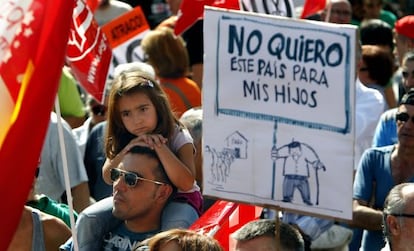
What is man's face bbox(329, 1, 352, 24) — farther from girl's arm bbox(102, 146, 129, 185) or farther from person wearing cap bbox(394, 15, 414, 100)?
girl's arm bbox(102, 146, 129, 185)

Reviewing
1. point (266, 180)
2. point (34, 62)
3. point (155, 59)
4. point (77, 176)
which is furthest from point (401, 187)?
point (155, 59)

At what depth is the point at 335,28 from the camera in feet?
16.4

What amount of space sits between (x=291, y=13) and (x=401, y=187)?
2937 mm

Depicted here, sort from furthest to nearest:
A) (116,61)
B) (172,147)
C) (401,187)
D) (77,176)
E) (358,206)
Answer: (116,61) → (77,176) → (358,206) → (172,147) → (401,187)

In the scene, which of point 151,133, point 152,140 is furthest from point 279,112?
point 151,133

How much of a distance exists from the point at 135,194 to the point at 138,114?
1.87 feet

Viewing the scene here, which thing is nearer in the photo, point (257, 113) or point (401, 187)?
point (257, 113)

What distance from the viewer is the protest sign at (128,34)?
34.8 ft

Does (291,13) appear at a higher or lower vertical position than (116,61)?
higher

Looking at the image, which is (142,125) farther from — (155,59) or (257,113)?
(155,59)

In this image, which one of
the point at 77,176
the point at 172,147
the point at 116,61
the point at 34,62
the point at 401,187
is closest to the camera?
the point at 34,62

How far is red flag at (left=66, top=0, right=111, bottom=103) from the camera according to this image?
320 inches

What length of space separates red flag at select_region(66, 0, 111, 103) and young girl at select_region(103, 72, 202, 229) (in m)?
1.52

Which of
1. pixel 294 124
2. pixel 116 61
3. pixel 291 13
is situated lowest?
pixel 116 61
